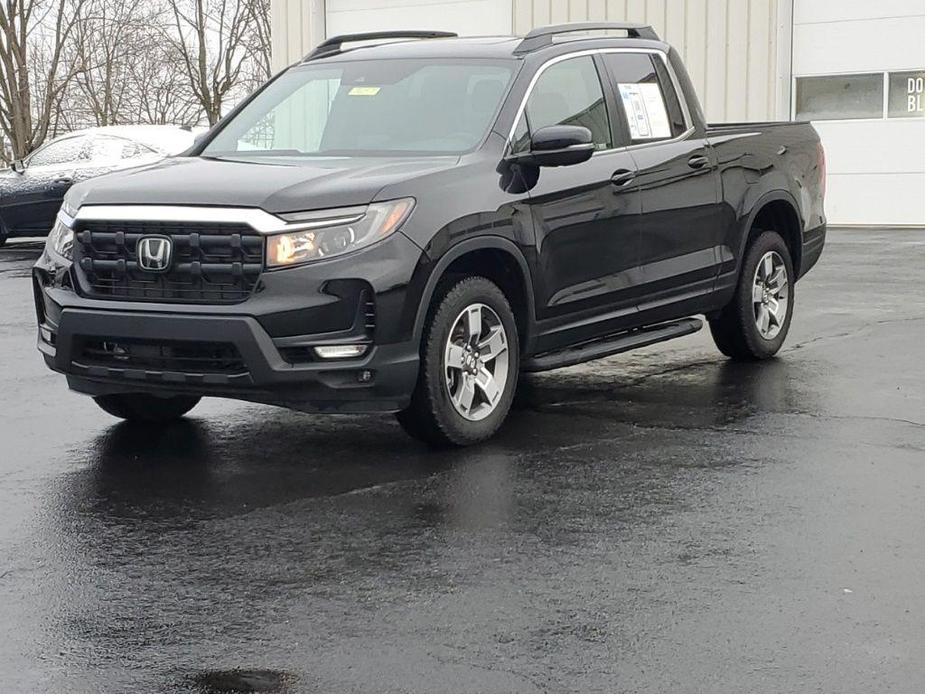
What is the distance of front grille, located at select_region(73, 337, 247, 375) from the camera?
20.5 feet

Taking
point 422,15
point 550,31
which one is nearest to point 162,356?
point 550,31

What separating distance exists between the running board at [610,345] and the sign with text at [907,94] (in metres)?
16.2

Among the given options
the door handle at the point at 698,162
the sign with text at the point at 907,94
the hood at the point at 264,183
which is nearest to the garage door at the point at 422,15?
the sign with text at the point at 907,94

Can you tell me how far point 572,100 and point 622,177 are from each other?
0.47 metres

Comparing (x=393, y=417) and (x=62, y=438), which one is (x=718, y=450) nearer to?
(x=393, y=417)

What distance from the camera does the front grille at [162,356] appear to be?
6.25m

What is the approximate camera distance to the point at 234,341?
6.13m

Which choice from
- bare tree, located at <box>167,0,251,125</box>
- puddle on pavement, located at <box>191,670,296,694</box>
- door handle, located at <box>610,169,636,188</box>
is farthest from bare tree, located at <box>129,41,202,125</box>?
puddle on pavement, located at <box>191,670,296,694</box>

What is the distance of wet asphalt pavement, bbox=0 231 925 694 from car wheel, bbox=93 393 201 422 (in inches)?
5.2

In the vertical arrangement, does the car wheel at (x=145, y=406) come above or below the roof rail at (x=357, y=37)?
below

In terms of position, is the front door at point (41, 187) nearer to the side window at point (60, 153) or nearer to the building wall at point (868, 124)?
the side window at point (60, 153)

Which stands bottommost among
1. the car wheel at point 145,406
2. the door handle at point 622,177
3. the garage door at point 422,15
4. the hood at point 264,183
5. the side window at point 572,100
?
the car wheel at point 145,406

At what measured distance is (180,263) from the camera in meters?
6.29

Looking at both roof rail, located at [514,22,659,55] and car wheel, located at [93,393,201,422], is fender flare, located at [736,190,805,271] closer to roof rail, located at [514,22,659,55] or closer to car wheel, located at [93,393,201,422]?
roof rail, located at [514,22,659,55]
